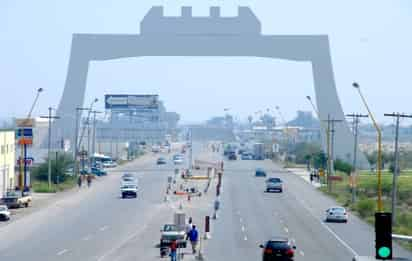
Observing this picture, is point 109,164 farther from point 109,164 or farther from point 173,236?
point 173,236

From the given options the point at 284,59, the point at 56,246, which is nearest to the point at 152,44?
the point at 284,59

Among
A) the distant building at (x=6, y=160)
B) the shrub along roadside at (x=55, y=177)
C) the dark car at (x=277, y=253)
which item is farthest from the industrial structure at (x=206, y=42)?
the dark car at (x=277, y=253)

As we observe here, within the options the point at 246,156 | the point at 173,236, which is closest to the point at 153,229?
the point at 173,236

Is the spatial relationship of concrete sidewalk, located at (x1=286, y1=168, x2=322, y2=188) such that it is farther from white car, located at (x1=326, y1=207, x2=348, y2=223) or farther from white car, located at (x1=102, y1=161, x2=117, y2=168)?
white car, located at (x1=326, y1=207, x2=348, y2=223)

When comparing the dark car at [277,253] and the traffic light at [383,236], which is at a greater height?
the traffic light at [383,236]

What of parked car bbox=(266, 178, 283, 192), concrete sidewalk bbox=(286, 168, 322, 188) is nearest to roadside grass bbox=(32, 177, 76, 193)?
parked car bbox=(266, 178, 283, 192)

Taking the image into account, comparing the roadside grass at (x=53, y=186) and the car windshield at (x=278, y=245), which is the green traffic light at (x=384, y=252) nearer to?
the car windshield at (x=278, y=245)
